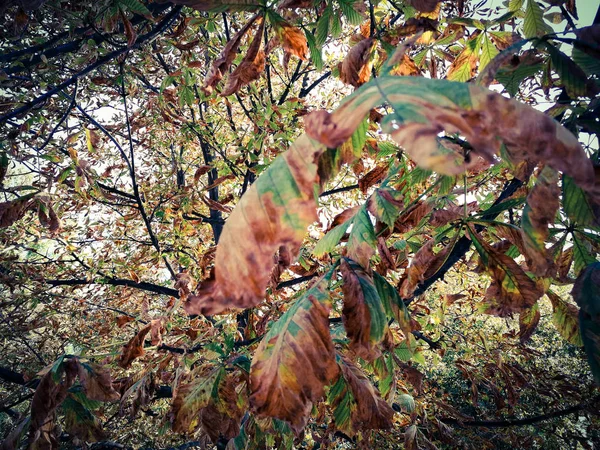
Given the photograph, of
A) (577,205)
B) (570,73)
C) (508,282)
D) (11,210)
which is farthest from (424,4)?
(11,210)

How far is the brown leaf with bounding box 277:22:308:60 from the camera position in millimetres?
1125

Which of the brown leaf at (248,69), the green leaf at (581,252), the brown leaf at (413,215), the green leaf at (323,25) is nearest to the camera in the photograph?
the green leaf at (581,252)

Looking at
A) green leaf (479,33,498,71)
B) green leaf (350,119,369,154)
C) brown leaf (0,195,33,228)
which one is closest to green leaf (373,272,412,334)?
green leaf (350,119,369,154)

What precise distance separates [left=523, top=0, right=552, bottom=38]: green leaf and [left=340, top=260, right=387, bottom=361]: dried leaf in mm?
1138

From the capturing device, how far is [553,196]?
579mm

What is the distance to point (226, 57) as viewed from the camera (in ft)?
3.69

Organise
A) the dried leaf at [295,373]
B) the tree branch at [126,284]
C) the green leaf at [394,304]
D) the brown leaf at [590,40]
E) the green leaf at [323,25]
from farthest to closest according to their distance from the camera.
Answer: the tree branch at [126,284], the green leaf at [323,25], the green leaf at [394,304], the brown leaf at [590,40], the dried leaf at [295,373]

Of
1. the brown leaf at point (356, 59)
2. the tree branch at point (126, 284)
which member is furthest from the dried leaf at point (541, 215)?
the tree branch at point (126, 284)

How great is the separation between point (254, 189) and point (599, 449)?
22.5 feet

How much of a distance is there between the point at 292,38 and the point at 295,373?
1049 mm

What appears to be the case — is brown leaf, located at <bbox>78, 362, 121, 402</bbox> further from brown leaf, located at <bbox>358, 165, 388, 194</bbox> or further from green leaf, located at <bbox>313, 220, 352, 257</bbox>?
brown leaf, located at <bbox>358, 165, 388, 194</bbox>

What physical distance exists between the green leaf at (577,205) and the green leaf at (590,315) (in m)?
0.11

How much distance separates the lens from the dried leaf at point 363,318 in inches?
27.4

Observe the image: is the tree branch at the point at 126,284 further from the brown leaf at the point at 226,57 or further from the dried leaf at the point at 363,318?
the dried leaf at the point at 363,318
